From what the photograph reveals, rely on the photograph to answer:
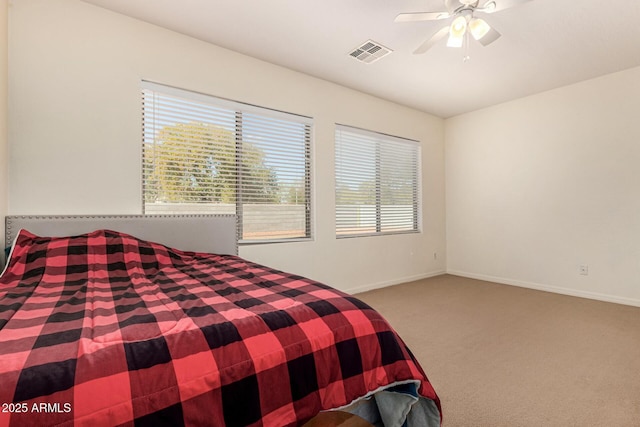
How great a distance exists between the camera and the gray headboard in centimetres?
205

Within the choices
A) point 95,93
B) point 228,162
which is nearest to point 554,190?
point 228,162

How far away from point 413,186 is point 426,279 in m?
1.44

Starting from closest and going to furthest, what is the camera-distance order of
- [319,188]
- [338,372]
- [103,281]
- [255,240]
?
1. [338,372]
2. [103,281]
3. [255,240]
4. [319,188]

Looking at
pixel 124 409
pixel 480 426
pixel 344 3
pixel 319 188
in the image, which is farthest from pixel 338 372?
pixel 319 188

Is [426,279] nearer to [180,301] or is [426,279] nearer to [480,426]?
[480,426]

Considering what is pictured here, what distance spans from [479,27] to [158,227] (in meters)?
2.80

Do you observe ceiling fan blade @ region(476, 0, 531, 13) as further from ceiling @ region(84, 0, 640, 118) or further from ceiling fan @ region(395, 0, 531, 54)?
A: ceiling @ region(84, 0, 640, 118)

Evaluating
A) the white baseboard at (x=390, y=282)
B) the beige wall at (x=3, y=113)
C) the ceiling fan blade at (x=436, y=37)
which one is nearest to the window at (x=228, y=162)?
the beige wall at (x=3, y=113)

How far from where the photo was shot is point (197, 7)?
92.5 inches

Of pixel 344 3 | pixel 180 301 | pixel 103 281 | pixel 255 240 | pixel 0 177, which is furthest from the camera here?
pixel 255 240

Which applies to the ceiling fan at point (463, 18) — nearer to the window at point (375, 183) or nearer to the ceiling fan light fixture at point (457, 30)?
the ceiling fan light fixture at point (457, 30)

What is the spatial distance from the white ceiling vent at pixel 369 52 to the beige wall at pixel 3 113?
8.48ft

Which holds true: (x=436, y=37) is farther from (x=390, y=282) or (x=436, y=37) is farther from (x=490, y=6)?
(x=390, y=282)

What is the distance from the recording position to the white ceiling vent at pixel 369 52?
284cm
